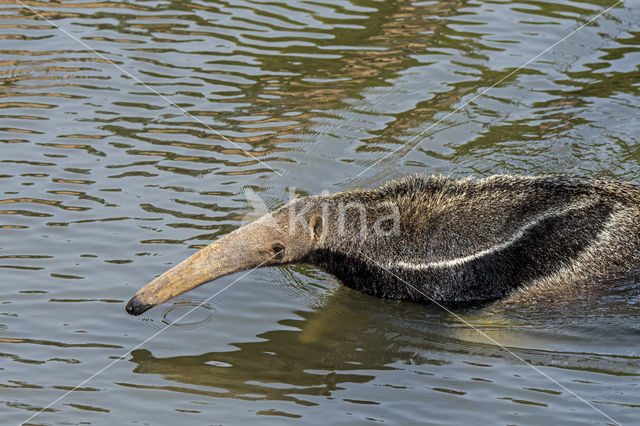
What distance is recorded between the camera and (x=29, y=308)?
7.32m

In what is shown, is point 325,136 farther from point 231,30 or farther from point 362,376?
point 362,376

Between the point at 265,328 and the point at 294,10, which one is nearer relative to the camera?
the point at 265,328

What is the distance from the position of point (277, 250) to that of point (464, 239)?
1.49 meters

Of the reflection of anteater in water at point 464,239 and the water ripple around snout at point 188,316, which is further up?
the reflection of anteater in water at point 464,239

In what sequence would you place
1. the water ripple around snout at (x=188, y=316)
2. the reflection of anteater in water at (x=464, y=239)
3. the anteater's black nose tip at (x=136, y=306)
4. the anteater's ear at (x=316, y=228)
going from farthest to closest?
the anteater's ear at (x=316, y=228), the reflection of anteater in water at (x=464, y=239), the water ripple around snout at (x=188, y=316), the anteater's black nose tip at (x=136, y=306)

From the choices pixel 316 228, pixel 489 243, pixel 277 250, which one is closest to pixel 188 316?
pixel 277 250

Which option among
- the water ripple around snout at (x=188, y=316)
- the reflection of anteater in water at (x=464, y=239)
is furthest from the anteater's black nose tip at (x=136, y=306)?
the reflection of anteater in water at (x=464, y=239)

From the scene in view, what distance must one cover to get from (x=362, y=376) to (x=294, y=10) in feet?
25.9

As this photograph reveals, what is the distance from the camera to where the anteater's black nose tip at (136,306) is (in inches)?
269

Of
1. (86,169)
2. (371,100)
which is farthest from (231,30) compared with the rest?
(86,169)

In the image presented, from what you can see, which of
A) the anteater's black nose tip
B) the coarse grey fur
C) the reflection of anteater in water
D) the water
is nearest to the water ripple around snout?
the water

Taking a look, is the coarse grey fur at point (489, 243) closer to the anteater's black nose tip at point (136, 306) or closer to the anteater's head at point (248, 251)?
the anteater's head at point (248, 251)

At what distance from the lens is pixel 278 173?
976cm

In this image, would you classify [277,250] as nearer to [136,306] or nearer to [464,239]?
[136,306]
